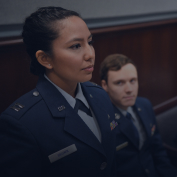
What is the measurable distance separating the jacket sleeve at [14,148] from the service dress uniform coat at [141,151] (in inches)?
22.6

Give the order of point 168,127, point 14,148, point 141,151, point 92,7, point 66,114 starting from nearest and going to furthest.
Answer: point 14,148 → point 66,114 → point 92,7 → point 141,151 → point 168,127

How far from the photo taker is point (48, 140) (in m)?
0.68

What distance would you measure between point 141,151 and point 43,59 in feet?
2.73

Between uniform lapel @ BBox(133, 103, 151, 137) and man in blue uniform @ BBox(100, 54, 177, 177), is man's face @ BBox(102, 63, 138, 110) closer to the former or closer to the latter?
man in blue uniform @ BBox(100, 54, 177, 177)

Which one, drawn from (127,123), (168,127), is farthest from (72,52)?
(168,127)

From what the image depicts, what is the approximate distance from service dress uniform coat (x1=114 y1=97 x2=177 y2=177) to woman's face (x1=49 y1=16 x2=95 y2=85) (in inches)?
20.1

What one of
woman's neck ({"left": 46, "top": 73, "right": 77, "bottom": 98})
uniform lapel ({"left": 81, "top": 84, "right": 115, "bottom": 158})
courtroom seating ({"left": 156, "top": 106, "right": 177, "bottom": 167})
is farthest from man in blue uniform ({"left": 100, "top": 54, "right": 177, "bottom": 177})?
courtroom seating ({"left": 156, "top": 106, "right": 177, "bottom": 167})

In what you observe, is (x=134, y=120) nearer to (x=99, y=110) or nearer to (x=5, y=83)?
(x=99, y=110)

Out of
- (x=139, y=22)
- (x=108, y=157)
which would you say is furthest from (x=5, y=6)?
(x=139, y=22)

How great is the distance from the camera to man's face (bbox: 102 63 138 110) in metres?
1.07

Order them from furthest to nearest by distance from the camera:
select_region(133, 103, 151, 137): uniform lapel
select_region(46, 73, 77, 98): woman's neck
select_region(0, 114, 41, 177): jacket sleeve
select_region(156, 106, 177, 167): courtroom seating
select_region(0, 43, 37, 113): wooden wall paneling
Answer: select_region(156, 106, 177, 167): courtroom seating < select_region(133, 103, 151, 137): uniform lapel < select_region(0, 43, 37, 113): wooden wall paneling < select_region(46, 73, 77, 98): woman's neck < select_region(0, 114, 41, 177): jacket sleeve

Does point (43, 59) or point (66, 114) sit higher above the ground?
point (43, 59)

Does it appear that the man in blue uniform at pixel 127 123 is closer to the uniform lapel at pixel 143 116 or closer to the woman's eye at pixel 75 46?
the uniform lapel at pixel 143 116

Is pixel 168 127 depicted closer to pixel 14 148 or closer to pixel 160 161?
pixel 160 161
